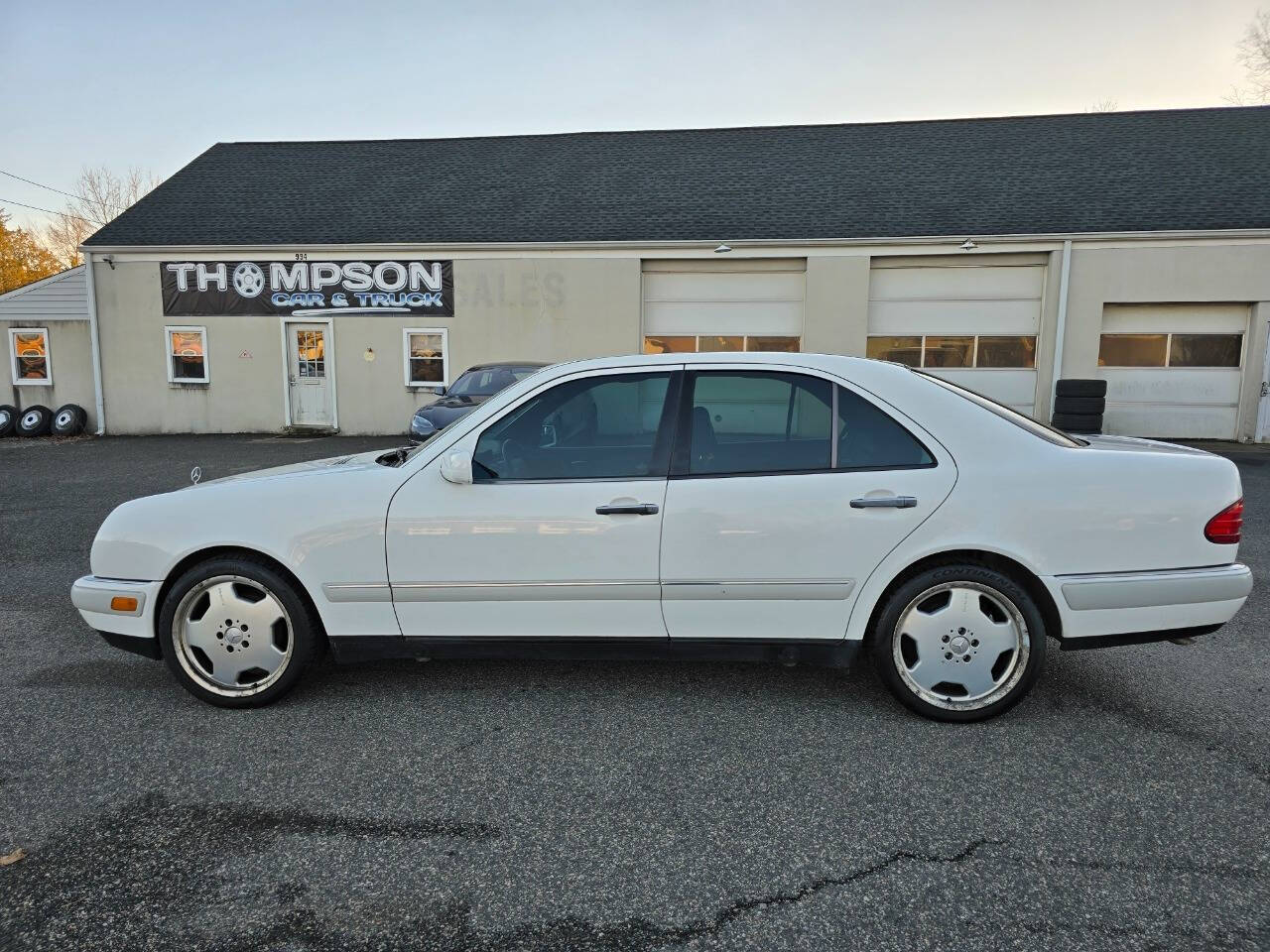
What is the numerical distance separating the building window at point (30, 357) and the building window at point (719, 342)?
1351 cm

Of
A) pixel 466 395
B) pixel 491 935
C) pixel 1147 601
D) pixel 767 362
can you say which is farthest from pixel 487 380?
pixel 491 935

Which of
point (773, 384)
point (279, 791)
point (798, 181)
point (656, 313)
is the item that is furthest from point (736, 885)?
point (798, 181)

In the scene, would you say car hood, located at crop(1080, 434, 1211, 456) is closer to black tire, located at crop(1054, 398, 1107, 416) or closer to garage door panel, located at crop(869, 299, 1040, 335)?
black tire, located at crop(1054, 398, 1107, 416)

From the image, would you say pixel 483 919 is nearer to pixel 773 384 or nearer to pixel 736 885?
pixel 736 885

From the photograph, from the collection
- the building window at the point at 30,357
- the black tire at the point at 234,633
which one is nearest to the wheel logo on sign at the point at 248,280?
the building window at the point at 30,357

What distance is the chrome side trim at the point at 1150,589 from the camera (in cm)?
310

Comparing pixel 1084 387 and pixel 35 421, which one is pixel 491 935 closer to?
pixel 1084 387

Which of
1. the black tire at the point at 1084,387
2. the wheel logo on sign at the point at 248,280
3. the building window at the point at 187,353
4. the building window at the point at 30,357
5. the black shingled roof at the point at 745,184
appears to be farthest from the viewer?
the building window at the point at 30,357

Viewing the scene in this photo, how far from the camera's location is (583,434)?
350 centimetres

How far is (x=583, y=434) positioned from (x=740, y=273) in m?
12.9

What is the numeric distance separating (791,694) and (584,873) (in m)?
1.56

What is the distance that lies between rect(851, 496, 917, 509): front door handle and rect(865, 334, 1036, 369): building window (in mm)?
12494

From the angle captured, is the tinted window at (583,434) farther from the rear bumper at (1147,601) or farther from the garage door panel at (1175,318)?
the garage door panel at (1175,318)

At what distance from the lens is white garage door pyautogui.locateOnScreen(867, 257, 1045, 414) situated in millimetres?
14828
